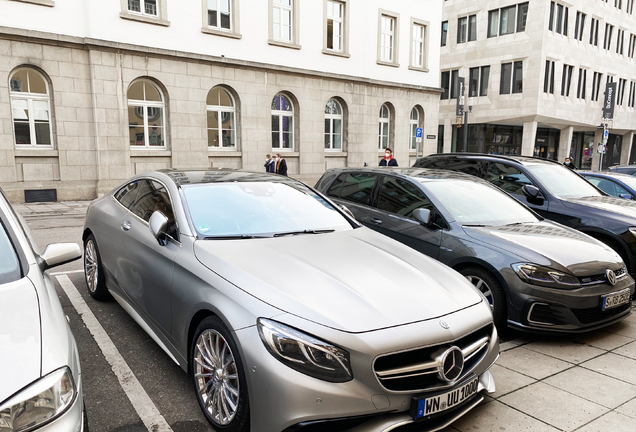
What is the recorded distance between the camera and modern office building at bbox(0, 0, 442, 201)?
1505 centimetres

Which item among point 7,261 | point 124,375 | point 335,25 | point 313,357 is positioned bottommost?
point 124,375

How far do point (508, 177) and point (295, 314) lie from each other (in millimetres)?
5685

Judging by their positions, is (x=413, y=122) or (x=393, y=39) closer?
(x=393, y=39)

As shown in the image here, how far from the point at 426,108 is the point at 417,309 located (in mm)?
25176

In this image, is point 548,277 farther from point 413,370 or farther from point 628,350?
point 413,370

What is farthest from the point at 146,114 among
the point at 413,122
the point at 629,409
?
the point at 629,409

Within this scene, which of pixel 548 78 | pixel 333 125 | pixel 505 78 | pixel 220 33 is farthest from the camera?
pixel 505 78

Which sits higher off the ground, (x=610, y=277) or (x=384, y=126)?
(x=384, y=126)

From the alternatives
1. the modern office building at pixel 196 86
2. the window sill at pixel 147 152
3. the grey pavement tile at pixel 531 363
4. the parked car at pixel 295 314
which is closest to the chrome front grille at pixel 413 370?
the parked car at pixel 295 314

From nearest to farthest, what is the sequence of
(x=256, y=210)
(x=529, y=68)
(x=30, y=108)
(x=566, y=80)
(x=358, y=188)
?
1. (x=256, y=210)
2. (x=358, y=188)
3. (x=30, y=108)
4. (x=529, y=68)
5. (x=566, y=80)

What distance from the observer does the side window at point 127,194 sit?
4.54m

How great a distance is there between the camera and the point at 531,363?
4.00m

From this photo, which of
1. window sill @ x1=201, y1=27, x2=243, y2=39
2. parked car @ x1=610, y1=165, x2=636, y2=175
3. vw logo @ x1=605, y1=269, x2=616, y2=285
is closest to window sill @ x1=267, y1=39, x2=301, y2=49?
window sill @ x1=201, y1=27, x2=243, y2=39

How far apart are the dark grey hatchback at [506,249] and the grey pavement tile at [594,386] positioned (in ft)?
1.86
